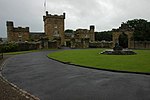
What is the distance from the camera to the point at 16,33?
72.1 metres

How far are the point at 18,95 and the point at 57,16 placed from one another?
67.0 metres

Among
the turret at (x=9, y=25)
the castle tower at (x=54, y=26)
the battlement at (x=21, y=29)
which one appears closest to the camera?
the turret at (x=9, y=25)

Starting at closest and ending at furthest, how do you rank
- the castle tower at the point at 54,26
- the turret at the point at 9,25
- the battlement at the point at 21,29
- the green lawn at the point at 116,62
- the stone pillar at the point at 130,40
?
the green lawn at the point at 116,62 < the stone pillar at the point at 130,40 < the turret at the point at 9,25 < the castle tower at the point at 54,26 < the battlement at the point at 21,29

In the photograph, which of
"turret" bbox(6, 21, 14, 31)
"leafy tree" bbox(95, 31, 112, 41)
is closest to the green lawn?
"turret" bbox(6, 21, 14, 31)

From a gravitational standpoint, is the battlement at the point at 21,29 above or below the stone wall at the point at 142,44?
above

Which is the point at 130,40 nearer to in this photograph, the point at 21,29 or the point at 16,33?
the point at 21,29

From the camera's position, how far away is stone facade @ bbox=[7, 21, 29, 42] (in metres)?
71.5

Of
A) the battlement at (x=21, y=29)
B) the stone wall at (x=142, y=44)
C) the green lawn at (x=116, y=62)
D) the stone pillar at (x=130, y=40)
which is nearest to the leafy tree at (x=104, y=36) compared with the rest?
the stone pillar at (x=130, y=40)

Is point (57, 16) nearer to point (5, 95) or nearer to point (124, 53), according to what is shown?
point (124, 53)

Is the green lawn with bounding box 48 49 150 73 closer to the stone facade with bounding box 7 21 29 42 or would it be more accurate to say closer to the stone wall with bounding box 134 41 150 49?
the stone wall with bounding box 134 41 150 49

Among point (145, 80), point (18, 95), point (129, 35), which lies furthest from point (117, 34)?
point (18, 95)

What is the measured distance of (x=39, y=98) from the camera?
24.1ft

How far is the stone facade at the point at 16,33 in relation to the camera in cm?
7150

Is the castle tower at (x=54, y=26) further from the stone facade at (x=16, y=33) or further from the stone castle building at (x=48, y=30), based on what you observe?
the stone facade at (x=16, y=33)
